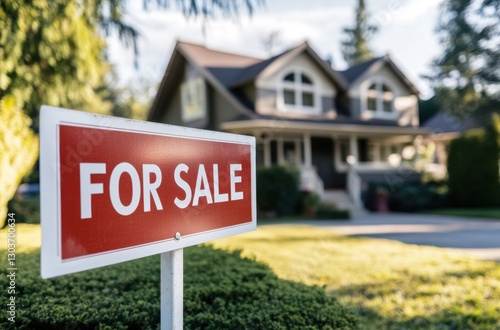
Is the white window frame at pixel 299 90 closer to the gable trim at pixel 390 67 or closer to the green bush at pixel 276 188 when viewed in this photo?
the gable trim at pixel 390 67

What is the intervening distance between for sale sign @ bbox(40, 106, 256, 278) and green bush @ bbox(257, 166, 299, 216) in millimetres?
11231

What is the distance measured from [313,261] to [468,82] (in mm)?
22378

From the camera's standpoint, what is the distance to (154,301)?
2416 millimetres

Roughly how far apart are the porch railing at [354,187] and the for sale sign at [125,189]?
15137 millimetres

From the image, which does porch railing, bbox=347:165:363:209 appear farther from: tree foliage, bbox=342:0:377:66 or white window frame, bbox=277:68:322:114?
tree foliage, bbox=342:0:377:66

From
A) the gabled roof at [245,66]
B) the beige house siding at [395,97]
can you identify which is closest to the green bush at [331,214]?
the gabled roof at [245,66]

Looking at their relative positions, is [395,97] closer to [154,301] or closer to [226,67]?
[226,67]

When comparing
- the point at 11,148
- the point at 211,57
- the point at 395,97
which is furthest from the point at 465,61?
the point at 11,148

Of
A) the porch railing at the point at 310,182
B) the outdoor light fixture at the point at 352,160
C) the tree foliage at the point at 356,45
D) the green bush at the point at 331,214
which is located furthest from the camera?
the tree foliage at the point at 356,45

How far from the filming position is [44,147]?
1.15 m

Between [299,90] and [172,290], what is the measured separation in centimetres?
1561

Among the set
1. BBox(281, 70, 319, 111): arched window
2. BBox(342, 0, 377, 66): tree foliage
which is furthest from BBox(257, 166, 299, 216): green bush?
BBox(342, 0, 377, 66): tree foliage

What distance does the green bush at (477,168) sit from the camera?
15.9 meters

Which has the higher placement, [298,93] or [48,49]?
[298,93]
